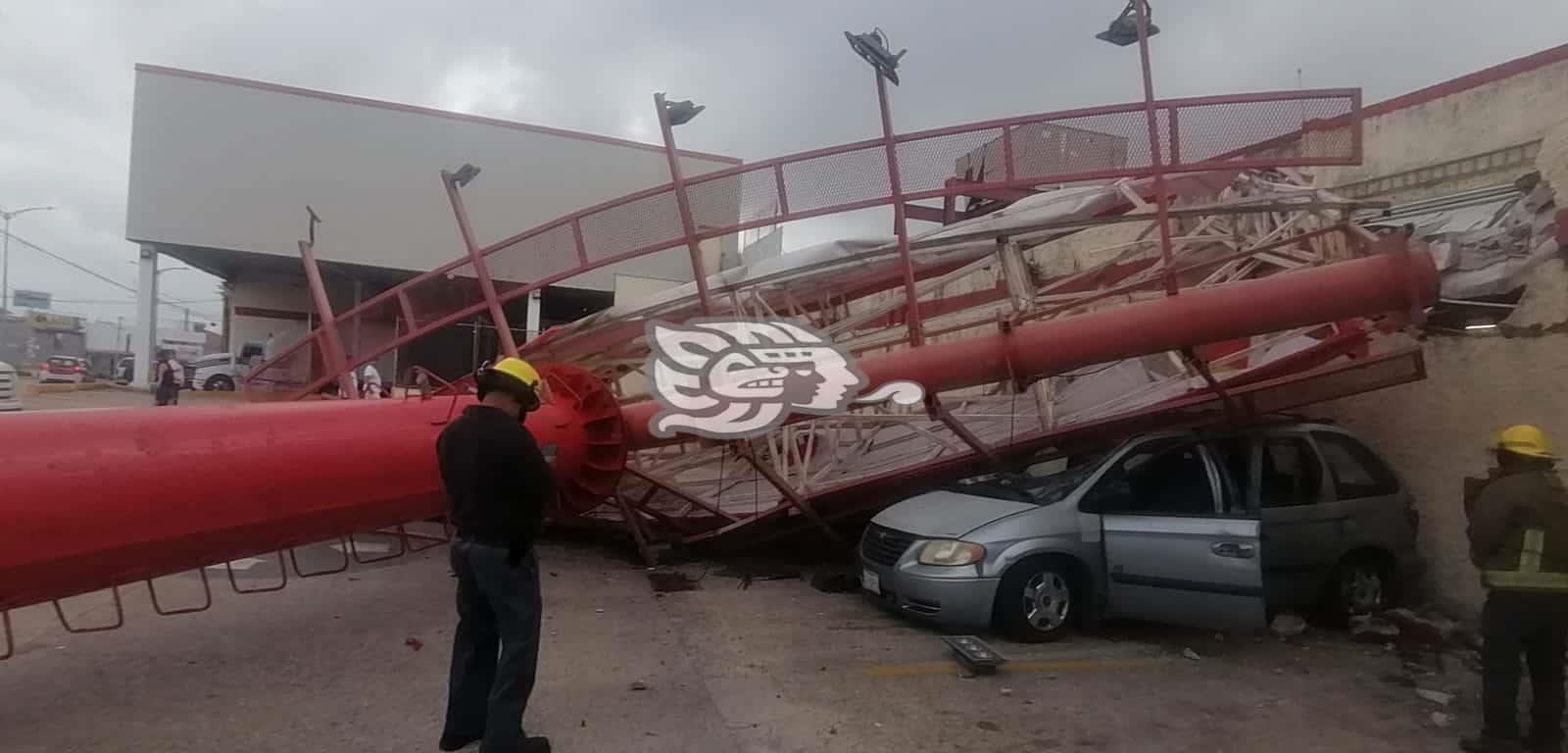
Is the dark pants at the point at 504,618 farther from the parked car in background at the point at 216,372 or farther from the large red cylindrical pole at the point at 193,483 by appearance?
the parked car in background at the point at 216,372

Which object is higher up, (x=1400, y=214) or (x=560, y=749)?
(x=1400, y=214)

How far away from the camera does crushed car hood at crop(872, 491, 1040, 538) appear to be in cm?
623

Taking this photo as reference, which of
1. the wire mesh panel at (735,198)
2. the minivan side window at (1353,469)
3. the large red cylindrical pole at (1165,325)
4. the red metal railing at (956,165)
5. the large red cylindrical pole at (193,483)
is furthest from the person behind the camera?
the minivan side window at (1353,469)

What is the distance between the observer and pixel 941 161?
6.34 meters

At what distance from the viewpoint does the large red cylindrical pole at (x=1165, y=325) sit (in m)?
5.73

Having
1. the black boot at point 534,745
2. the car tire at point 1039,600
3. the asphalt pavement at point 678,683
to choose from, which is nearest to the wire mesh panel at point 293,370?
the asphalt pavement at point 678,683

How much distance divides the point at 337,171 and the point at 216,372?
8.71 metres

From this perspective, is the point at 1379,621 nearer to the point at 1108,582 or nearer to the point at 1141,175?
the point at 1108,582

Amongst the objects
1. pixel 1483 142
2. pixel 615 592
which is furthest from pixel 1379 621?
pixel 615 592

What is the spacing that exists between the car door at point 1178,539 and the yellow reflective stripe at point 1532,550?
1653 mm

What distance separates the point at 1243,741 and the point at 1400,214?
4.51m

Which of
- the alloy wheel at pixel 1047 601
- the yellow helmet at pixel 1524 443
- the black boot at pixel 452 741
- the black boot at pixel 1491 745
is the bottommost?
the black boot at pixel 1491 745

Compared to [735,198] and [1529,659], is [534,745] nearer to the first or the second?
[735,198]

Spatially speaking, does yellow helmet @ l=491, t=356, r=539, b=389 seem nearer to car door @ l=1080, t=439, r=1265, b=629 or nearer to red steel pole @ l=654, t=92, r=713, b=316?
red steel pole @ l=654, t=92, r=713, b=316
